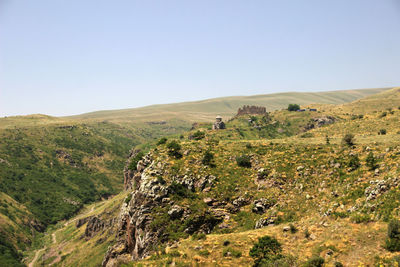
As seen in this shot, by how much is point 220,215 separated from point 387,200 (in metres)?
23.7

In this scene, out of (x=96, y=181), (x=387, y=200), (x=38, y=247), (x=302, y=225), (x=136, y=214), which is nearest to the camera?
(x=387, y=200)

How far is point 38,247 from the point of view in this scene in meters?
121

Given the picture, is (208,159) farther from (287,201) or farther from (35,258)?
(35,258)

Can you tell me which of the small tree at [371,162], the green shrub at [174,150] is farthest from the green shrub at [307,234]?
the green shrub at [174,150]

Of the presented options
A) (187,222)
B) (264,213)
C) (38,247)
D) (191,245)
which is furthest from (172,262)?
(38,247)

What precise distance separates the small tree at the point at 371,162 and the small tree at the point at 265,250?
2027 cm

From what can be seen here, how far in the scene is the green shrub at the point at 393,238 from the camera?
2069cm

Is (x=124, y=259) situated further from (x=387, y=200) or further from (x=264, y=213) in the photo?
(x=387, y=200)

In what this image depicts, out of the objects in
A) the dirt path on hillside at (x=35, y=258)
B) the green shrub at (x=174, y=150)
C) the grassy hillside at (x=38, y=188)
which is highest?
the green shrub at (x=174, y=150)

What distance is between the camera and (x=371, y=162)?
37.0 metres

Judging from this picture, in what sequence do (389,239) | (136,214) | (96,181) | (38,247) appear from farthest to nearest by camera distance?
1. (96,181)
2. (38,247)
3. (136,214)
4. (389,239)

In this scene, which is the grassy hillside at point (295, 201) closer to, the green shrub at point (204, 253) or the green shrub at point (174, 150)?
the green shrub at point (204, 253)

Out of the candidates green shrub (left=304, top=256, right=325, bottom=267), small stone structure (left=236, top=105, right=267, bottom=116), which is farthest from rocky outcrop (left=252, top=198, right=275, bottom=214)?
small stone structure (left=236, top=105, right=267, bottom=116)

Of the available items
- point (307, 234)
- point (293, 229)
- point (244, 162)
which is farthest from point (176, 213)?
point (307, 234)
